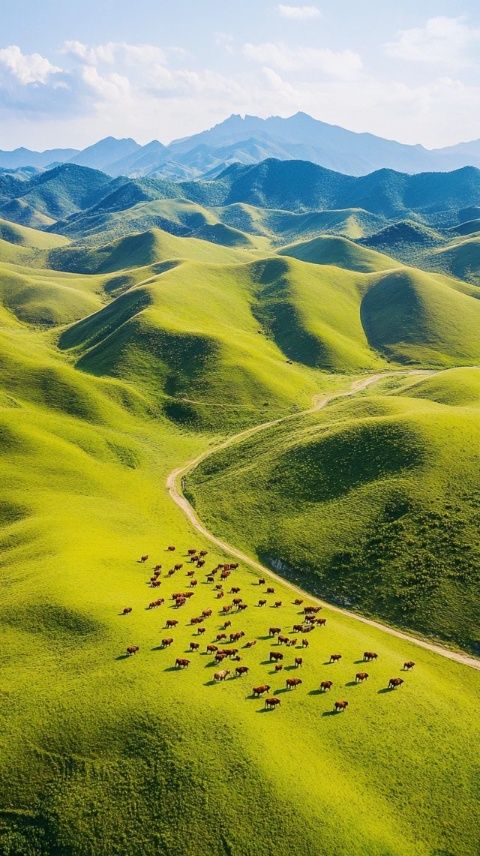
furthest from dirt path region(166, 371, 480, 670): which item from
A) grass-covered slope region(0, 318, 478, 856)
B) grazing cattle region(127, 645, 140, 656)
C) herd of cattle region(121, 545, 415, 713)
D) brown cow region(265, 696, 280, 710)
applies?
grazing cattle region(127, 645, 140, 656)

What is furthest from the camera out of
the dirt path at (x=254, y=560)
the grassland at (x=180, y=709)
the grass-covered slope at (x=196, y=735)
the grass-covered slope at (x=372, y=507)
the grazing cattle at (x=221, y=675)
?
the grass-covered slope at (x=372, y=507)

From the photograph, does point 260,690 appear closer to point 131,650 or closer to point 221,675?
point 221,675

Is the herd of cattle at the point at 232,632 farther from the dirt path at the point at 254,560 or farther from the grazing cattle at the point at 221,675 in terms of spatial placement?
the dirt path at the point at 254,560

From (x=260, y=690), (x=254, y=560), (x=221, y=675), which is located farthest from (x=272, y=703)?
(x=254, y=560)

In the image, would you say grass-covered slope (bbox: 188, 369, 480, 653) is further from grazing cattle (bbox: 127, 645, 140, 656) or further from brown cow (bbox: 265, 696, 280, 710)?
grazing cattle (bbox: 127, 645, 140, 656)

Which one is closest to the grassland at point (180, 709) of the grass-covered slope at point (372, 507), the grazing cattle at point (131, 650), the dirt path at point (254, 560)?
the grazing cattle at point (131, 650)

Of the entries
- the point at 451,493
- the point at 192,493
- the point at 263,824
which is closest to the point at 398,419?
the point at 451,493

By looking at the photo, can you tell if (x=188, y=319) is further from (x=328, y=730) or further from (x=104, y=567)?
(x=328, y=730)
